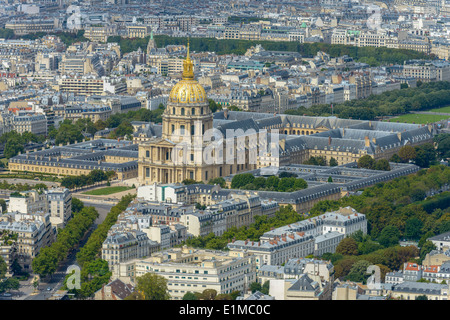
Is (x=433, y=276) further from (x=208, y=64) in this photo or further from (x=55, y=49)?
(x=55, y=49)

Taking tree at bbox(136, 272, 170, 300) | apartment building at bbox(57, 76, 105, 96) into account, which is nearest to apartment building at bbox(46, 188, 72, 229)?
tree at bbox(136, 272, 170, 300)

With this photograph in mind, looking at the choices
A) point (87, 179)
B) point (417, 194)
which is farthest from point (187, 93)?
point (417, 194)

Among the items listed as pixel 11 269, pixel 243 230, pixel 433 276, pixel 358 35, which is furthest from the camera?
pixel 358 35

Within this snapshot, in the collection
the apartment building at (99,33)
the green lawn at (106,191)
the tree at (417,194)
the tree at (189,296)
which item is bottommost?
the apartment building at (99,33)

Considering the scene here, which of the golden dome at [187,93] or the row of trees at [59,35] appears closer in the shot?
the golden dome at [187,93]

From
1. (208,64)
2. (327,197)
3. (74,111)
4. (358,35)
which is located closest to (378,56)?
(358,35)

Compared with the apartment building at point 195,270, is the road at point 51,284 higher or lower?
lower

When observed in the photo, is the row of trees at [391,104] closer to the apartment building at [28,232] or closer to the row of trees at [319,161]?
the row of trees at [319,161]

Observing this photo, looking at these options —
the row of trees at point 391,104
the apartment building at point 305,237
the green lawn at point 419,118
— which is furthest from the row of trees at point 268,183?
the green lawn at point 419,118

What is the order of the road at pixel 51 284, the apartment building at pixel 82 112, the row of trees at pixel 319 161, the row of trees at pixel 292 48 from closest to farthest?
the road at pixel 51 284 < the row of trees at pixel 319 161 < the apartment building at pixel 82 112 < the row of trees at pixel 292 48
